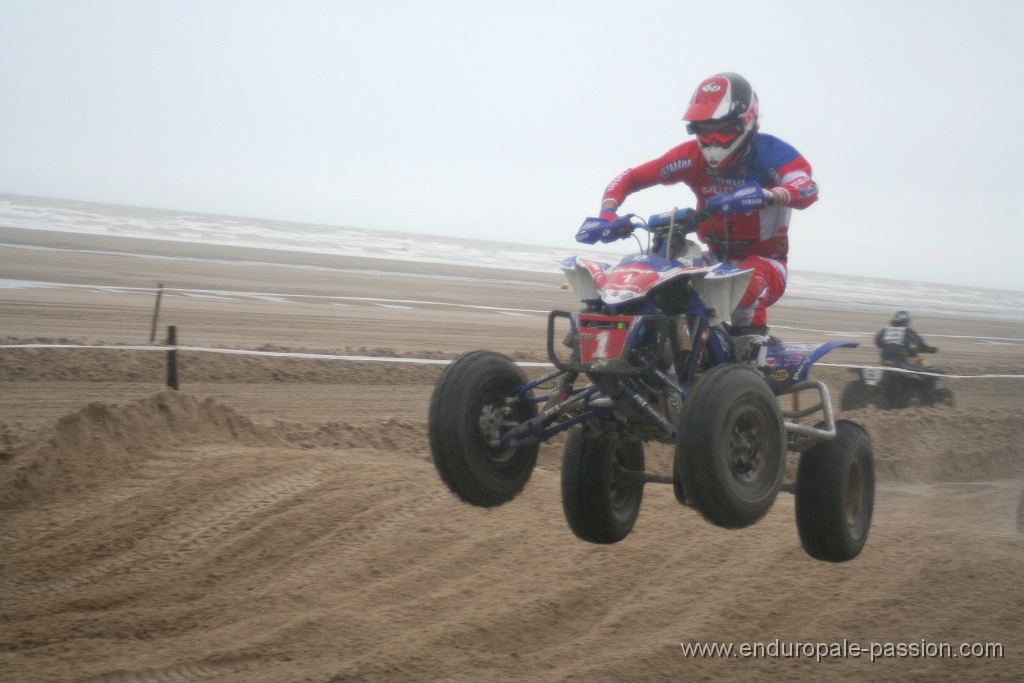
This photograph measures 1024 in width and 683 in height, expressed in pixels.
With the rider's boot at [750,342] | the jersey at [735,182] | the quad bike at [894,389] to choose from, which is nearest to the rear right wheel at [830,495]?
the rider's boot at [750,342]

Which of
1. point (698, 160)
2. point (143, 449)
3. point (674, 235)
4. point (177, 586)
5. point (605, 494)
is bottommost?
point (177, 586)

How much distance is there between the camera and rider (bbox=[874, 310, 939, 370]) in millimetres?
12016

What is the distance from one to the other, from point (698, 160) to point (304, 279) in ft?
70.3

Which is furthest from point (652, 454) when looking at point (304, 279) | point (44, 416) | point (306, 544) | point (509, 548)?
point (304, 279)

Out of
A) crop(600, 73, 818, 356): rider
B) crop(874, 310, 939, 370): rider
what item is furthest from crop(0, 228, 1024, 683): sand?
crop(874, 310, 939, 370): rider

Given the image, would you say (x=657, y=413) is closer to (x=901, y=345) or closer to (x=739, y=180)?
(x=739, y=180)

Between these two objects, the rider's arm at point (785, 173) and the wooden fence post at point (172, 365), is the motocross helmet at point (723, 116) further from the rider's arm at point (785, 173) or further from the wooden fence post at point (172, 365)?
the wooden fence post at point (172, 365)

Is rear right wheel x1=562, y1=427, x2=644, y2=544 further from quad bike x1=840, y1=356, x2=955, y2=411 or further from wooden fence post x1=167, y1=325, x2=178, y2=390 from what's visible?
quad bike x1=840, y1=356, x2=955, y2=411

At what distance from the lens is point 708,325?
14.4 feet

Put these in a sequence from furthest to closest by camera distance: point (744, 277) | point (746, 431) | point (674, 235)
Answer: point (674, 235) < point (744, 277) < point (746, 431)

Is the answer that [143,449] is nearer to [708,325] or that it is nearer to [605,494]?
[605,494]

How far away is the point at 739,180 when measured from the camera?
4.88m

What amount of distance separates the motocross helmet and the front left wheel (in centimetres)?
159

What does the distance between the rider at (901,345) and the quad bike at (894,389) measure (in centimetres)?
12
